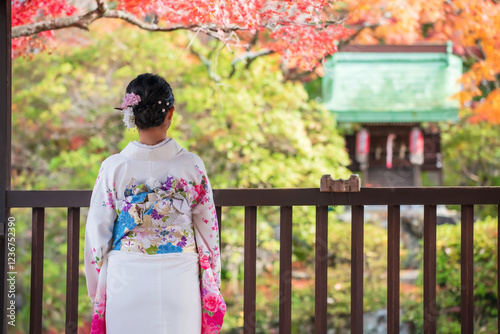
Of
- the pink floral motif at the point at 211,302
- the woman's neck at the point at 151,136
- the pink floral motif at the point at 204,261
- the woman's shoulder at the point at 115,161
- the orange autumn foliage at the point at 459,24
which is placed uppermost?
the orange autumn foliage at the point at 459,24

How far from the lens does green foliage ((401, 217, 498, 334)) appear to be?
5.43 meters

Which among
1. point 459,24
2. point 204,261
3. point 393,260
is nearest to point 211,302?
point 204,261

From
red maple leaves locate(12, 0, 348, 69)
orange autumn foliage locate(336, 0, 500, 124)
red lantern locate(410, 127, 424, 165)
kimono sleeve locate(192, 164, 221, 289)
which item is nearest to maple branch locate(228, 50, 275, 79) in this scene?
orange autumn foliage locate(336, 0, 500, 124)

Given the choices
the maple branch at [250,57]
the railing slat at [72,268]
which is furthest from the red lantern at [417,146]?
the railing slat at [72,268]

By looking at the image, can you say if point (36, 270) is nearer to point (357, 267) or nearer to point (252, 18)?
point (357, 267)

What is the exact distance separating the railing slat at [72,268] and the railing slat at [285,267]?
87 centimetres

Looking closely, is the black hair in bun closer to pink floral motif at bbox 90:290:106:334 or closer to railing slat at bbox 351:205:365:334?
pink floral motif at bbox 90:290:106:334

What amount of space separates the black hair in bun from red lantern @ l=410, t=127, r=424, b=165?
883 cm

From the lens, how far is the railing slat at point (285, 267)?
2.46 m

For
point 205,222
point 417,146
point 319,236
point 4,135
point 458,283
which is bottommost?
point 458,283

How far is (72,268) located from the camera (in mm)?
2436

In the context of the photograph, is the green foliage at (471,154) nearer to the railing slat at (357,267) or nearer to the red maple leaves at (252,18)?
the red maple leaves at (252,18)

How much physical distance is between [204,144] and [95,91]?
1.45m

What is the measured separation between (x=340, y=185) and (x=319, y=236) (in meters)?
0.24
